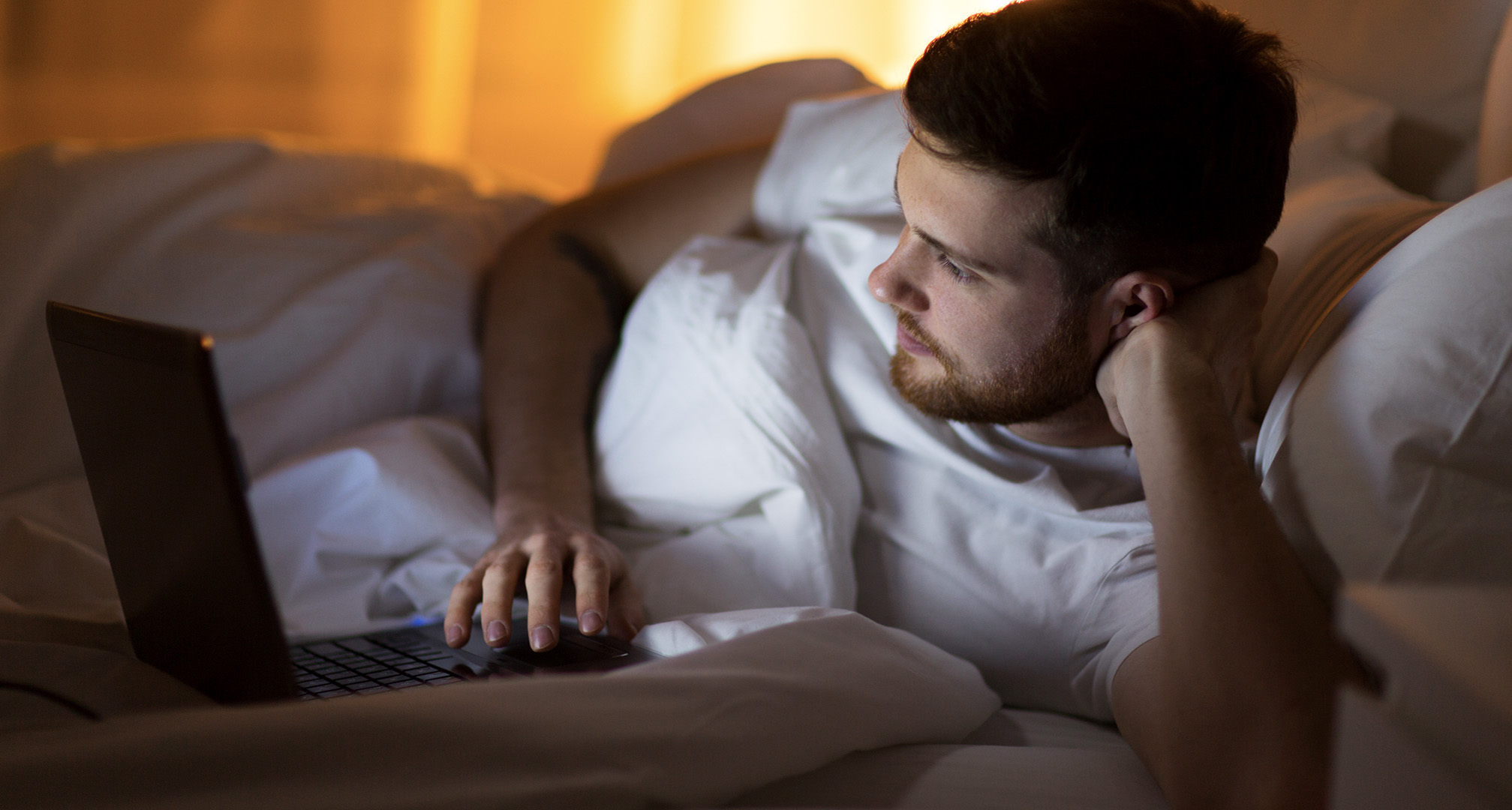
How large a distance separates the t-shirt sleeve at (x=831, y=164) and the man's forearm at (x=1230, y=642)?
56 centimetres

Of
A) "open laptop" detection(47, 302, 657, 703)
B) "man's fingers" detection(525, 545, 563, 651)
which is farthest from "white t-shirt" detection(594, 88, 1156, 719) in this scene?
"open laptop" detection(47, 302, 657, 703)

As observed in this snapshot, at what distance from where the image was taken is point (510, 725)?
51 centimetres

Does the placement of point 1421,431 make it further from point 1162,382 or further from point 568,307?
point 568,307

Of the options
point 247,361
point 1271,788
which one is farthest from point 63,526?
point 1271,788

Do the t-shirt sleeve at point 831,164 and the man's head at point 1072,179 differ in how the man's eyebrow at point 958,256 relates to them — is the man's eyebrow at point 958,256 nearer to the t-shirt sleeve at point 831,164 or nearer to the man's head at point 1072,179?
the man's head at point 1072,179

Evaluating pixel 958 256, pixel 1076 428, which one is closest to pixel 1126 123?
pixel 958 256

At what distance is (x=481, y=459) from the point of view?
1113mm

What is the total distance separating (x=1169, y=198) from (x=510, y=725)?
656mm

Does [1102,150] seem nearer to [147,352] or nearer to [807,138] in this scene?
[807,138]

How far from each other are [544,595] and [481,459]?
353 millimetres

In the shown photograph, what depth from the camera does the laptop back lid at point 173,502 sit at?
20.8 inches

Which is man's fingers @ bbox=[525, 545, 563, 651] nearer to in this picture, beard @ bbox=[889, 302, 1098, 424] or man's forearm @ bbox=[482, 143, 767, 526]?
man's forearm @ bbox=[482, 143, 767, 526]

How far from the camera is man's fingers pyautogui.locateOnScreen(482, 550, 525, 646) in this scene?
0.77m

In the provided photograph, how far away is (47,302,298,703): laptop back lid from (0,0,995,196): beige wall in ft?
5.16
